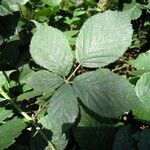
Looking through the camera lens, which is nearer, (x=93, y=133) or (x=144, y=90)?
(x=93, y=133)

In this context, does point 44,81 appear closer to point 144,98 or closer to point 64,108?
point 64,108

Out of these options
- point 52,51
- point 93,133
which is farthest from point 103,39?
point 93,133

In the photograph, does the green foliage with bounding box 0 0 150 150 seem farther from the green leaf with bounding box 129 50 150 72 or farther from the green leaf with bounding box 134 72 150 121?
the green leaf with bounding box 129 50 150 72

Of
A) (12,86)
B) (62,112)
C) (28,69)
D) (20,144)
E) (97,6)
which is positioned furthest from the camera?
(97,6)

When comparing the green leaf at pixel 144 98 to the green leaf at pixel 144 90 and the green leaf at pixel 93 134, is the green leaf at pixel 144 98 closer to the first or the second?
the green leaf at pixel 144 90

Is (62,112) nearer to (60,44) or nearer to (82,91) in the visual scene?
(82,91)

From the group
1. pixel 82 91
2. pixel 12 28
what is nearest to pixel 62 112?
pixel 82 91
